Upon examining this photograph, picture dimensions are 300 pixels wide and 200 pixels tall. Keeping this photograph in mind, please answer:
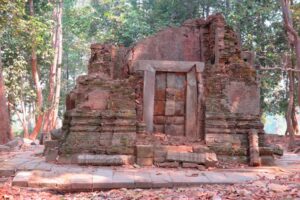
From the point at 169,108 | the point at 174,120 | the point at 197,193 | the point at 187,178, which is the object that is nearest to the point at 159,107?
the point at 169,108

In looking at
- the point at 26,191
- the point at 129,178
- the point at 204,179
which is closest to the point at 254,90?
the point at 204,179

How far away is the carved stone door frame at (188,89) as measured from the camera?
32.3 ft

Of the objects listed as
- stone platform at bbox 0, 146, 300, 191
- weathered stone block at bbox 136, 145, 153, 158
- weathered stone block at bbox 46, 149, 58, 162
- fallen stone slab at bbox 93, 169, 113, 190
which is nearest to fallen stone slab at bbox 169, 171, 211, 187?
stone platform at bbox 0, 146, 300, 191

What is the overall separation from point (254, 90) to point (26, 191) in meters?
6.05

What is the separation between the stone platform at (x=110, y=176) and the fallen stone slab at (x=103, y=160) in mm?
168

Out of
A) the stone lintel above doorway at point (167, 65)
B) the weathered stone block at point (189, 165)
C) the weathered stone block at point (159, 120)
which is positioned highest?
the stone lintel above doorway at point (167, 65)

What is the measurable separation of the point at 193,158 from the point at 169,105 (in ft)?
5.94

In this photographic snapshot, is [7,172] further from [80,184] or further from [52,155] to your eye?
[80,184]

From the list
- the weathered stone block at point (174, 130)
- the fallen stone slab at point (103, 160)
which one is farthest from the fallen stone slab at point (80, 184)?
the weathered stone block at point (174, 130)

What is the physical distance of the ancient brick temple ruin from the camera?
29.0ft

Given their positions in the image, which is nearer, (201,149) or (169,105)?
(201,149)

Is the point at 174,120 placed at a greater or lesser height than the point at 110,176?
greater

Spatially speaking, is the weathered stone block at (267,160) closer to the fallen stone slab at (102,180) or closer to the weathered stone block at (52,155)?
the fallen stone slab at (102,180)

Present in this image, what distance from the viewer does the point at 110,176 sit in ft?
23.9
